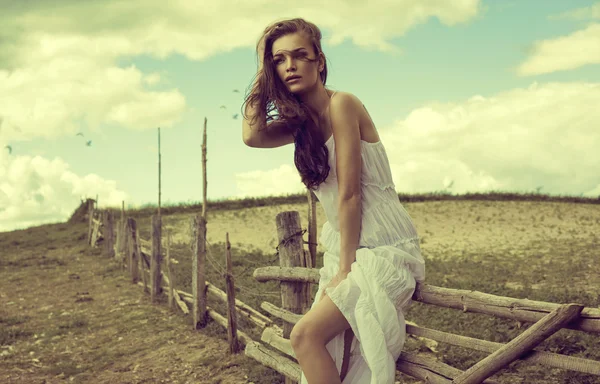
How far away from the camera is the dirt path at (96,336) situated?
647cm

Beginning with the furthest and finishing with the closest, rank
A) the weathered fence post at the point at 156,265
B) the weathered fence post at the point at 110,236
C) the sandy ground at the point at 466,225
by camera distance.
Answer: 1. the weathered fence post at the point at 110,236
2. the sandy ground at the point at 466,225
3. the weathered fence post at the point at 156,265

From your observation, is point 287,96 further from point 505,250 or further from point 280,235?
point 505,250

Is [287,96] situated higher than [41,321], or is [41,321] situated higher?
[287,96]

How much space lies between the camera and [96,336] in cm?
830

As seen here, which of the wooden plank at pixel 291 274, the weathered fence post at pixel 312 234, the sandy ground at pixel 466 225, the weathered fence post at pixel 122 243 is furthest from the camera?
the sandy ground at pixel 466 225

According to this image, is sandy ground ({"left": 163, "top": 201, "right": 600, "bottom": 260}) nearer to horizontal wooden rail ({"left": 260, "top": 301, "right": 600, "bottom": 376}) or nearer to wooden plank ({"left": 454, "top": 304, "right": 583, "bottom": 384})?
horizontal wooden rail ({"left": 260, "top": 301, "right": 600, "bottom": 376})

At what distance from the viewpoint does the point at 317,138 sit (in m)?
2.63

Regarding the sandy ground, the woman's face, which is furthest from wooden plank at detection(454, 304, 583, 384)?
the sandy ground

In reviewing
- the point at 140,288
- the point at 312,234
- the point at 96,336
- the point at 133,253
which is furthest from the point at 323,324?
the point at 133,253

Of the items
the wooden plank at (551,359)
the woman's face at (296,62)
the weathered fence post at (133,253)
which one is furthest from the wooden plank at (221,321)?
the weathered fence post at (133,253)

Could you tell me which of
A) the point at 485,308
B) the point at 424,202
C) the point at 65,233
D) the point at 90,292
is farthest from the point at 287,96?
the point at 65,233

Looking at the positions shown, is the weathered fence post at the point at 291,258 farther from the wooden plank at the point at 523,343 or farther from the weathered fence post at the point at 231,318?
the weathered fence post at the point at 231,318

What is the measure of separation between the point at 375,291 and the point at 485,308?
2.29 ft

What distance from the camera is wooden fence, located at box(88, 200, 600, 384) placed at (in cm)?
261
